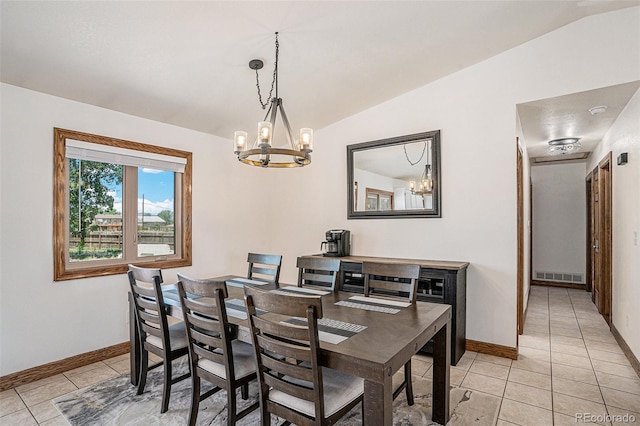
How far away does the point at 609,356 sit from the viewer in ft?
10.7

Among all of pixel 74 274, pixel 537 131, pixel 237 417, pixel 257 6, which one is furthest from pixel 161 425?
pixel 537 131

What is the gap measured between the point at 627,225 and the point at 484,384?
2.05 meters

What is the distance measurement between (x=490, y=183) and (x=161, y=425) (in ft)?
11.2

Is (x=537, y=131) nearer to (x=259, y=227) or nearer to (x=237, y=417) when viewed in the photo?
(x=259, y=227)

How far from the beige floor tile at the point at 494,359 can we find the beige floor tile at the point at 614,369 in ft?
2.33

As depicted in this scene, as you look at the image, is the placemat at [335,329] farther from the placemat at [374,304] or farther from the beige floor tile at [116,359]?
the beige floor tile at [116,359]

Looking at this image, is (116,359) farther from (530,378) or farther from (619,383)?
(619,383)

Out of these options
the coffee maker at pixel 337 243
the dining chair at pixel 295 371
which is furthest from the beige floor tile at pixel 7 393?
the coffee maker at pixel 337 243

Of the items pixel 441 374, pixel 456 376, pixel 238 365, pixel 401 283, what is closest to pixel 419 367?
pixel 456 376

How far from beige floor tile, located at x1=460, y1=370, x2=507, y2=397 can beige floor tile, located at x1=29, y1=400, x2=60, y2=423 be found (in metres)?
3.02

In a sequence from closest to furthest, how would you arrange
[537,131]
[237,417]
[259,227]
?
[237,417]
[537,131]
[259,227]

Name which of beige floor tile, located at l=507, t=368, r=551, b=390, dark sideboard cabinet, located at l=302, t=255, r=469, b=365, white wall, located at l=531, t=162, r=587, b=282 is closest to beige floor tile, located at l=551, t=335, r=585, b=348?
beige floor tile, located at l=507, t=368, r=551, b=390

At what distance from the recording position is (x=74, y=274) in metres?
3.07

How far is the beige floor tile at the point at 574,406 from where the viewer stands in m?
2.35
